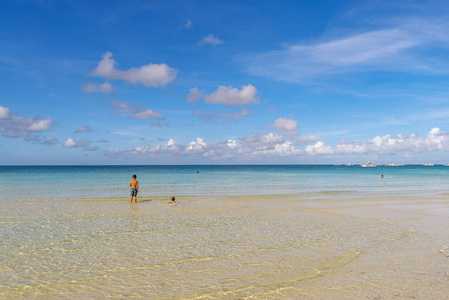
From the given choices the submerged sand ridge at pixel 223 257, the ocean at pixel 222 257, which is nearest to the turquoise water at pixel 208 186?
the submerged sand ridge at pixel 223 257

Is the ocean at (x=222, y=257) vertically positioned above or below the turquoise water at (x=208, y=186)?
above

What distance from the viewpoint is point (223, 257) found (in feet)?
34.9

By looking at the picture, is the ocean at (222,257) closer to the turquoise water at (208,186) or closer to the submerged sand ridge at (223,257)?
the submerged sand ridge at (223,257)

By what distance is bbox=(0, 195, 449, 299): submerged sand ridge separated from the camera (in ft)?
25.7

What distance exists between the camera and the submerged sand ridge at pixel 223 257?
309 inches

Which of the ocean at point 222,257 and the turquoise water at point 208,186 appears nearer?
the ocean at point 222,257

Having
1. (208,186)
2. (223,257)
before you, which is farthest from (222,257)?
(208,186)

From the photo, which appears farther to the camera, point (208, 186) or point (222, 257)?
point (208, 186)

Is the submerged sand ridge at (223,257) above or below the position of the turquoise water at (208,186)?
above

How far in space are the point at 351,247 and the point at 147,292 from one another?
8.10m

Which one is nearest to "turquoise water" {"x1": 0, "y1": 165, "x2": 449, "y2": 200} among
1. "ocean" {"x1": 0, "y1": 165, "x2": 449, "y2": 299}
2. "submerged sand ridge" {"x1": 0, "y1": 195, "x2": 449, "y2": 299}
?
"submerged sand ridge" {"x1": 0, "y1": 195, "x2": 449, "y2": 299}

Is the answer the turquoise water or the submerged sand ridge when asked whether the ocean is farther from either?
the turquoise water

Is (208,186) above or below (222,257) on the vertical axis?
below

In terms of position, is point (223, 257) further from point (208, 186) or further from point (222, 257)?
point (208, 186)
